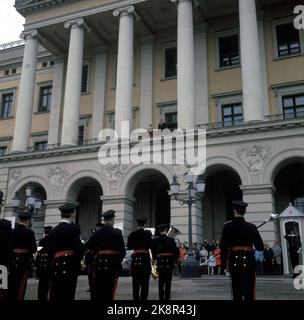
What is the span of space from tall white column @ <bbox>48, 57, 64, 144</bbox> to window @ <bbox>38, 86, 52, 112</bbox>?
177 cm

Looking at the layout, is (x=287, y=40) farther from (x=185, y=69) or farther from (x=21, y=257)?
(x=21, y=257)

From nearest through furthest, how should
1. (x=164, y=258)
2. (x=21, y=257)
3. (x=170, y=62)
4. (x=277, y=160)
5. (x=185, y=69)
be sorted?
1. (x=21, y=257)
2. (x=164, y=258)
3. (x=277, y=160)
4. (x=185, y=69)
5. (x=170, y=62)

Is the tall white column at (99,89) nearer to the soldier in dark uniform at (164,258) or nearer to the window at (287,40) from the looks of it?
the window at (287,40)

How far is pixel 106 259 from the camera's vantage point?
891 cm

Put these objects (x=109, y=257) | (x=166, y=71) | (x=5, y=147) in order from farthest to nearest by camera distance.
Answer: (x=5, y=147) → (x=166, y=71) → (x=109, y=257)

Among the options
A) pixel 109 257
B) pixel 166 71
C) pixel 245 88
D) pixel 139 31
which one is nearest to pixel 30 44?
pixel 139 31

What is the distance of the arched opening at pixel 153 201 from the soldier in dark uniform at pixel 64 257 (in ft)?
76.4

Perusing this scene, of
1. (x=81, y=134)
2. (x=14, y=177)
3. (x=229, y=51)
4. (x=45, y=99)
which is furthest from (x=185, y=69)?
(x=45, y=99)

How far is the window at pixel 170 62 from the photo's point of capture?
3412 centimetres

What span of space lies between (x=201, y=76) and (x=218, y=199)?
8737mm

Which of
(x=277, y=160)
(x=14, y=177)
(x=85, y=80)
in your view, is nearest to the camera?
(x=277, y=160)
